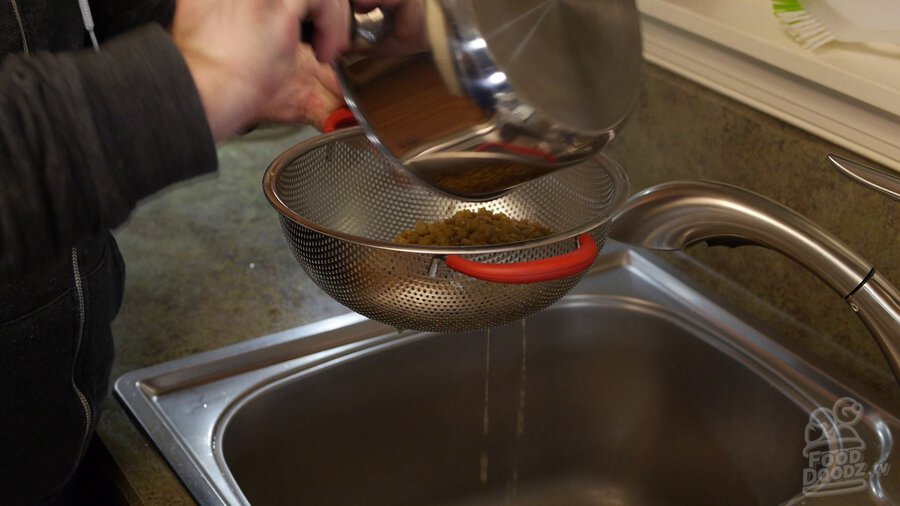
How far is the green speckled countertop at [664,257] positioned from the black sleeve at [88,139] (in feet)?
1.02

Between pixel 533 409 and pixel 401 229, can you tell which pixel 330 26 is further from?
pixel 533 409

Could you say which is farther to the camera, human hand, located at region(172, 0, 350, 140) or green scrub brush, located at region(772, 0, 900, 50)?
green scrub brush, located at region(772, 0, 900, 50)

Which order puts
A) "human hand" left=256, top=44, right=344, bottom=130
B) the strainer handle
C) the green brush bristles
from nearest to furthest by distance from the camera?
the strainer handle, "human hand" left=256, top=44, right=344, bottom=130, the green brush bristles

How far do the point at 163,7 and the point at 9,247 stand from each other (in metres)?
0.28

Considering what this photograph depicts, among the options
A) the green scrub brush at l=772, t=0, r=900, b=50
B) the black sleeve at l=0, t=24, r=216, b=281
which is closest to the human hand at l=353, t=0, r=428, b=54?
the black sleeve at l=0, t=24, r=216, b=281

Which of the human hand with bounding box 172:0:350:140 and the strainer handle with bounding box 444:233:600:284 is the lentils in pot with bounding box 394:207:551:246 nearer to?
the strainer handle with bounding box 444:233:600:284

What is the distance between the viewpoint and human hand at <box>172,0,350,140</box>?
1.70 ft

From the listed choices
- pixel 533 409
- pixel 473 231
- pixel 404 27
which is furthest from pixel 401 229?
pixel 404 27

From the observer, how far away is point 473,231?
807mm

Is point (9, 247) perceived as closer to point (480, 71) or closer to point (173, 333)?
point (480, 71)

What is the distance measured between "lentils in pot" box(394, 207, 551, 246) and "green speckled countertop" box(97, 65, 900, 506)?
0.19 metres

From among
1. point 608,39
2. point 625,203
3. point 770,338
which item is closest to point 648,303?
point 770,338

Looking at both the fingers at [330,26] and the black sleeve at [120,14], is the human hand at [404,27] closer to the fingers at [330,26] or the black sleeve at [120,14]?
the fingers at [330,26]

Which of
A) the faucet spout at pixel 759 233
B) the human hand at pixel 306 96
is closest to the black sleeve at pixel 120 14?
the human hand at pixel 306 96
